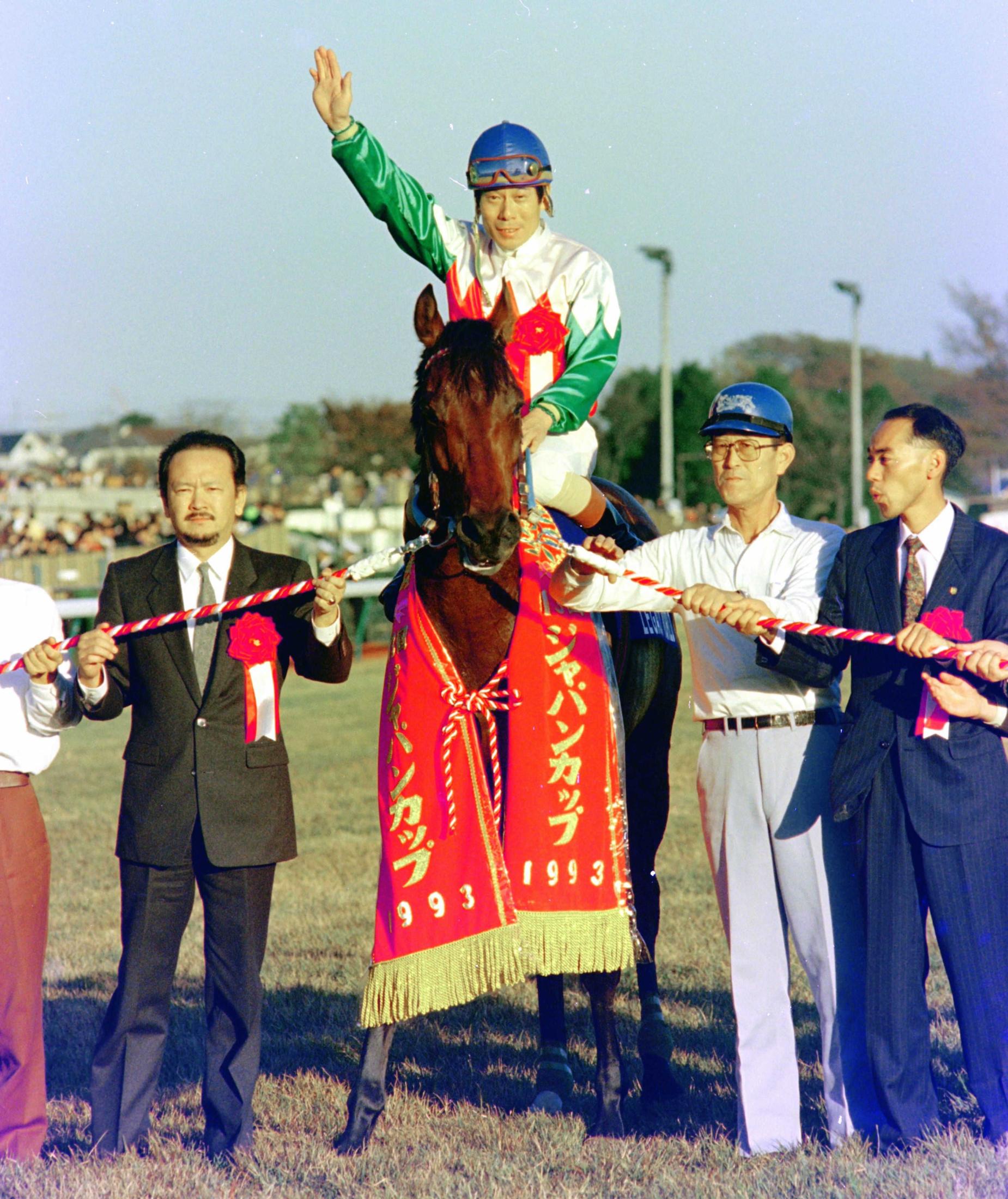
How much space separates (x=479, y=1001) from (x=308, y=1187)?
7.79 feet

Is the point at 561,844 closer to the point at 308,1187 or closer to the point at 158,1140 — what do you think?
the point at 308,1187

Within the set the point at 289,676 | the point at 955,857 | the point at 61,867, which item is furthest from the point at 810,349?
the point at 955,857

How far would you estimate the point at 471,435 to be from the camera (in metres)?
4.22

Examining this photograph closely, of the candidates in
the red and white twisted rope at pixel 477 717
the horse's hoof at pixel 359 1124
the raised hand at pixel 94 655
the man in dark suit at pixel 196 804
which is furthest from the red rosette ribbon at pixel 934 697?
Result: the raised hand at pixel 94 655

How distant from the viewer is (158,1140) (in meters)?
4.41

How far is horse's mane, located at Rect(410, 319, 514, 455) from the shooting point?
14.0 feet

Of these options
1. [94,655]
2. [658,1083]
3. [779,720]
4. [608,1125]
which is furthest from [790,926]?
[94,655]

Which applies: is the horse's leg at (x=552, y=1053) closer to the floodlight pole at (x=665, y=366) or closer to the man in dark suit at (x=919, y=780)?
the man in dark suit at (x=919, y=780)

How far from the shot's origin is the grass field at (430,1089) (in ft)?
13.0

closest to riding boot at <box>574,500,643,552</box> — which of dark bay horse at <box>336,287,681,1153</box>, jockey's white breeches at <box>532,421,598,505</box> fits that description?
jockey's white breeches at <box>532,421,598,505</box>

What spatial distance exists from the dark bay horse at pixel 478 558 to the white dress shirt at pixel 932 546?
1.21 metres

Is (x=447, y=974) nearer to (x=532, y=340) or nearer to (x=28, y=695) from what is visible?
(x=28, y=695)

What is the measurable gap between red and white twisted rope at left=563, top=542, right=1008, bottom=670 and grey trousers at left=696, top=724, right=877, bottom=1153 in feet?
1.28

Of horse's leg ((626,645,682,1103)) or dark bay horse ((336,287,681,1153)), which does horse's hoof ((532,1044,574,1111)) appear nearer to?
dark bay horse ((336,287,681,1153))
